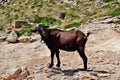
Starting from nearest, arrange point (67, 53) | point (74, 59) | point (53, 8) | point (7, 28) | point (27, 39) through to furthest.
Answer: point (74, 59)
point (67, 53)
point (27, 39)
point (7, 28)
point (53, 8)

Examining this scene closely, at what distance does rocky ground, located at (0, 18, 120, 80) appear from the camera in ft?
50.2

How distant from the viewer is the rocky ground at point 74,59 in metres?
15.3

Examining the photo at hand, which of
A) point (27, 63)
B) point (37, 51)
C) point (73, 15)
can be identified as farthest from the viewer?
point (73, 15)

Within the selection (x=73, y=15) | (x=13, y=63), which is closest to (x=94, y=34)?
(x=13, y=63)

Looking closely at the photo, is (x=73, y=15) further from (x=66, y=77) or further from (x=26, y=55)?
(x=66, y=77)

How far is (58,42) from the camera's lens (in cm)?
1509

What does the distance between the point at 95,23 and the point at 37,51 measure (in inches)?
289

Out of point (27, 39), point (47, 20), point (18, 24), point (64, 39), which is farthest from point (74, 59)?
point (47, 20)

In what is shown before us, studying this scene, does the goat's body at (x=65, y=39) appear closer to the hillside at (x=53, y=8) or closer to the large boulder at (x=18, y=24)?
the large boulder at (x=18, y=24)

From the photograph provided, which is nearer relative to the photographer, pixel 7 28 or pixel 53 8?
pixel 7 28

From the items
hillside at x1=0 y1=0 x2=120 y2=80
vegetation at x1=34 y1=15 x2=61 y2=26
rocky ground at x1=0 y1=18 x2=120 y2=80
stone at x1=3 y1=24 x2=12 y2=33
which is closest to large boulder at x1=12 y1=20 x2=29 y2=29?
stone at x1=3 y1=24 x2=12 y2=33

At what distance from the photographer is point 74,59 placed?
62.1 ft

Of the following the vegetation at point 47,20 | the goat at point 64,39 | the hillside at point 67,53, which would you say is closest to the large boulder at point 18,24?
the hillside at point 67,53

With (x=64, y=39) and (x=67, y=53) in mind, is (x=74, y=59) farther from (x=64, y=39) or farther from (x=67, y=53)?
(x=64, y=39)
